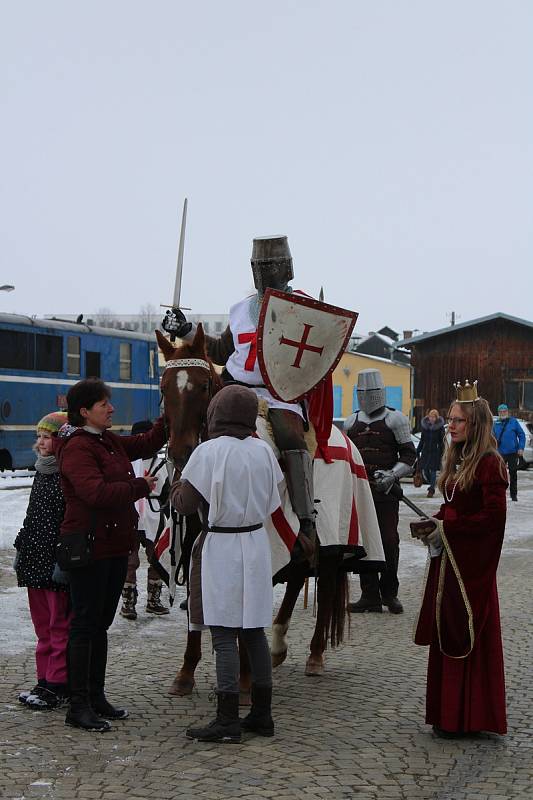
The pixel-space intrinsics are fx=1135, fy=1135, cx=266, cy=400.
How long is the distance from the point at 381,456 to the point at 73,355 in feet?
58.4

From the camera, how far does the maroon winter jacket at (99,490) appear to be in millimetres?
5734

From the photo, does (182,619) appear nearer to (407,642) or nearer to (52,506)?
(407,642)

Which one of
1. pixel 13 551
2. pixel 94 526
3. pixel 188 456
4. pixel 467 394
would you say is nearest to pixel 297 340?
pixel 188 456

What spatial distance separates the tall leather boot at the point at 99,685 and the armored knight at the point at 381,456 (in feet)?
13.0

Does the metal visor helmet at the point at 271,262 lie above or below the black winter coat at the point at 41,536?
above

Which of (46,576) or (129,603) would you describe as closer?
(46,576)

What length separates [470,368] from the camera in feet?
148

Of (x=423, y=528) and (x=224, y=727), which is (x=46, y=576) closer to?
(x=224, y=727)

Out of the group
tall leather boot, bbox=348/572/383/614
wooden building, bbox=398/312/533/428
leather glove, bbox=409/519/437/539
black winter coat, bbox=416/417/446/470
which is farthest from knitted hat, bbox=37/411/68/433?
wooden building, bbox=398/312/533/428

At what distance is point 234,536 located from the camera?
5.58m

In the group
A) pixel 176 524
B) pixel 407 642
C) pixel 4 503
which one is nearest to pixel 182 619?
pixel 407 642

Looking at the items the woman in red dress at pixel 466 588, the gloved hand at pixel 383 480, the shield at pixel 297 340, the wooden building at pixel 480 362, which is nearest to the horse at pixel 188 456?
the shield at pixel 297 340

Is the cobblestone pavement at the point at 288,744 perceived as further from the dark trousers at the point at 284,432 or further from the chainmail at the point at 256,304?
the chainmail at the point at 256,304

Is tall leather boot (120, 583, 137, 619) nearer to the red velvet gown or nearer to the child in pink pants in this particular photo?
the child in pink pants
